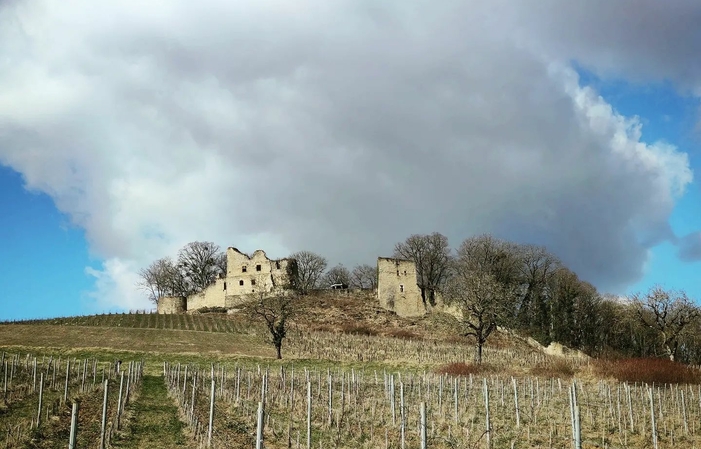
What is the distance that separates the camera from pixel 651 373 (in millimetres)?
25719

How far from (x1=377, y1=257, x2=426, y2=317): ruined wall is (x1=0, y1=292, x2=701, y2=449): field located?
27.1 metres

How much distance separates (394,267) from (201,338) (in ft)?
94.3

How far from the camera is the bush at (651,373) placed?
25.3 metres

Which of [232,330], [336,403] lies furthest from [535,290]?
[336,403]

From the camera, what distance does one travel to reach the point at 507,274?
5969 cm

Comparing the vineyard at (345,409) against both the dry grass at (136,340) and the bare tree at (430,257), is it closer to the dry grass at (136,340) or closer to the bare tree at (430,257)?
the dry grass at (136,340)

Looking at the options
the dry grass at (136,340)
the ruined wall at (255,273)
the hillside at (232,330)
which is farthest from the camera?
the ruined wall at (255,273)

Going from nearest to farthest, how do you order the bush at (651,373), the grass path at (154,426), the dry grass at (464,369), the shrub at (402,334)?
the grass path at (154,426)
the bush at (651,373)
the dry grass at (464,369)
the shrub at (402,334)

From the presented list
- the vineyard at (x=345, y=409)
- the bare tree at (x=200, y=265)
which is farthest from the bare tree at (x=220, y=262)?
the vineyard at (x=345, y=409)

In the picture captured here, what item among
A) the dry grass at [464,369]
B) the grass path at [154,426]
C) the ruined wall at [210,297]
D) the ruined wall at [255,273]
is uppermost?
the ruined wall at [255,273]

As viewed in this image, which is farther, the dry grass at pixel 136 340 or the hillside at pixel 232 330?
the hillside at pixel 232 330

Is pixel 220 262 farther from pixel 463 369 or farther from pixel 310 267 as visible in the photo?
pixel 463 369

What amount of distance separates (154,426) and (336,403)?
5348 millimetres

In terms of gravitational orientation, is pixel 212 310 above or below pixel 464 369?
above
